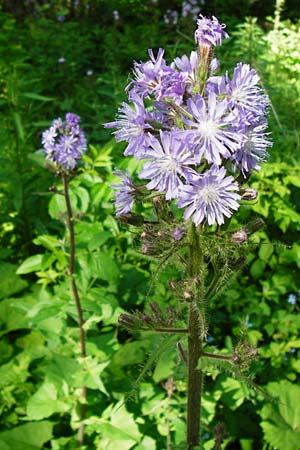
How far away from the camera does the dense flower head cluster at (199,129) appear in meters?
1.33

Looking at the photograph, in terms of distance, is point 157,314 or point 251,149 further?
point 157,314

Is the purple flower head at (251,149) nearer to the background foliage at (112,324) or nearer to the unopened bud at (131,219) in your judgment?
the unopened bud at (131,219)

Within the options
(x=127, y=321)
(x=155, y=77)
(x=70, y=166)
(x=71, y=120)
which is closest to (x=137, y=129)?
(x=155, y=77)

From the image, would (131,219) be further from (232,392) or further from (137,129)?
(232,392)

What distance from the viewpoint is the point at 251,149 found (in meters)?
1.42

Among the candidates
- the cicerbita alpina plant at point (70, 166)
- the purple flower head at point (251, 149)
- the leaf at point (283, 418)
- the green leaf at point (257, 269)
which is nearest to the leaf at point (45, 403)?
the cicerbita alpina plant at point (70, 166)

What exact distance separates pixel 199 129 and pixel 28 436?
1.68m

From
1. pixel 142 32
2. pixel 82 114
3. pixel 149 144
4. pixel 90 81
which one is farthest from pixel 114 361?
pixel 142 32

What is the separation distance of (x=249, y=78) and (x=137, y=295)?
1666mm

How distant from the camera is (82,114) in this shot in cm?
512

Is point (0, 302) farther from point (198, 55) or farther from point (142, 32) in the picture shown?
point (142, 32)

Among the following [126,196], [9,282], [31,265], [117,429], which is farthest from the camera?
[9,282]

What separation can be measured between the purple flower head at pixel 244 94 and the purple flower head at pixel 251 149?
4 centimetres

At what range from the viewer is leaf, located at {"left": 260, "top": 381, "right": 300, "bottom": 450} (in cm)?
246
